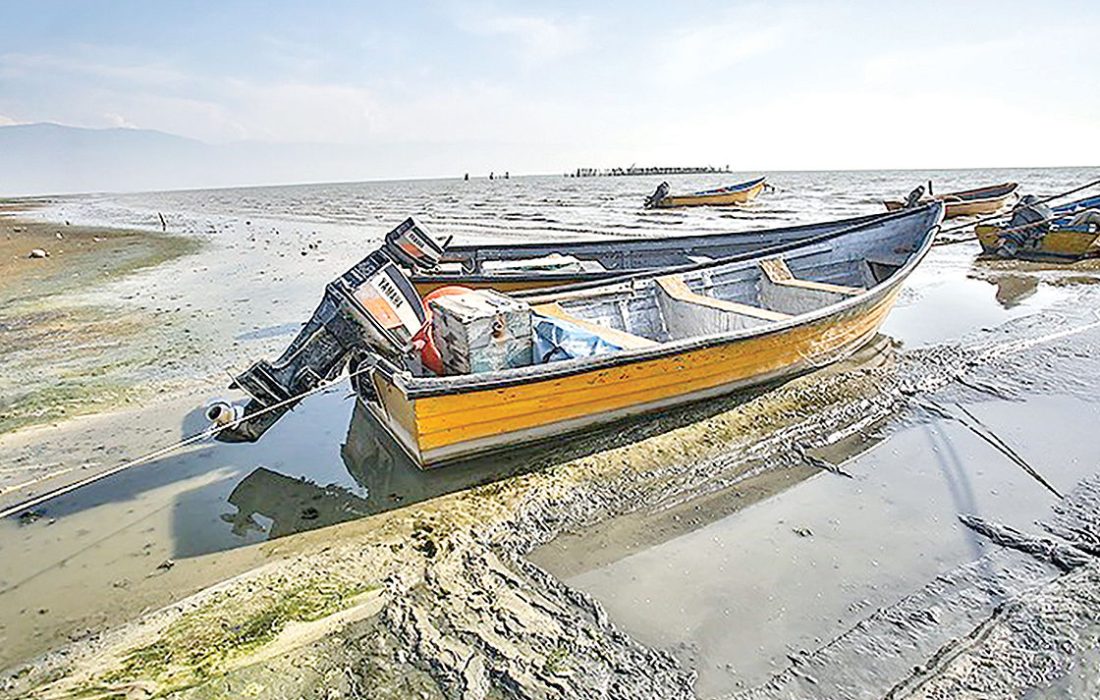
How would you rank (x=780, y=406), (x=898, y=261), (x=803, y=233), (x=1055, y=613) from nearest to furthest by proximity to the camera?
(x=1055, y=613)
(x=780, y=406)
(x=898, y=261)
(x=803, y=233)

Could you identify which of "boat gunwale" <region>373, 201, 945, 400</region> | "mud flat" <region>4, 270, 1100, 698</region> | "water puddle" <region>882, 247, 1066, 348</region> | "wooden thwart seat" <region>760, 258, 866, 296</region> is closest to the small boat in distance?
"water puddle" <region>882, 247, 1066, 348</region>

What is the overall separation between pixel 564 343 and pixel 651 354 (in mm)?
785

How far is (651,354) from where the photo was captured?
5461 mm

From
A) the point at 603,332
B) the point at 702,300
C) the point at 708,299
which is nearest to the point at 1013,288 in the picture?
the point at 708,299

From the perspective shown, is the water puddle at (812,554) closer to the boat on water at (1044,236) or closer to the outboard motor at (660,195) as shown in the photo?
the boat on water at (1044,236)

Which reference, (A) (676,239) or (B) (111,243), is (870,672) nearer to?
(A) (676,239)

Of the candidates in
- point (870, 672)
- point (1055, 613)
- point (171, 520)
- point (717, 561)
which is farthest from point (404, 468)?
point (1055, 613)

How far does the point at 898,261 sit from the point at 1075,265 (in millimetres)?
7709

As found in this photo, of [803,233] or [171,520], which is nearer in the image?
[171,520]

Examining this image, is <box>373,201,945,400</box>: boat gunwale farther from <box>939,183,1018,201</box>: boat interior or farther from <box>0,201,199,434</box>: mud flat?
<box>939,183,1018,201</box>: boat interior

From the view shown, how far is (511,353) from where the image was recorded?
5.47 m

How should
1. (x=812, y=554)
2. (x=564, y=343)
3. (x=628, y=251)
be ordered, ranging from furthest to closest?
1. (x=628, y=251)
2. (x=564, y=343)
3. (x=812, y=554)

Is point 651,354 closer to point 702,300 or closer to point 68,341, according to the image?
point 702,300

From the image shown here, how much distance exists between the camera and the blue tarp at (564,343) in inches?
219
